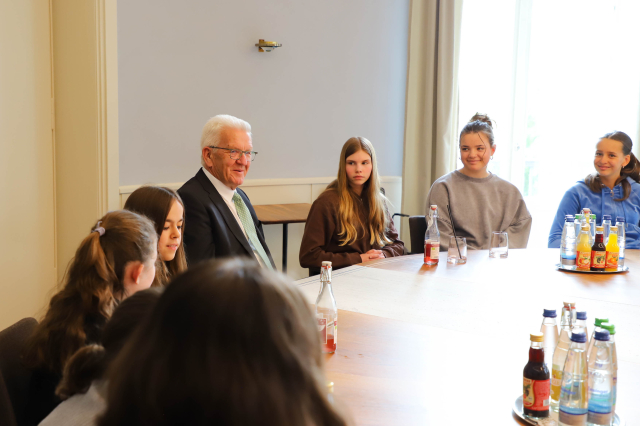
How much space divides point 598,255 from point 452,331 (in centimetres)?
117

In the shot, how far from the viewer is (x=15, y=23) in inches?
128

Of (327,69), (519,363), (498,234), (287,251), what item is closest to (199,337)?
(519,363)

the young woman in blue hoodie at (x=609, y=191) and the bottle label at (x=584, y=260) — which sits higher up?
the young woman in blue hoodie at (x=609, y=191)

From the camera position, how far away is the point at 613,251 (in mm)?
2686

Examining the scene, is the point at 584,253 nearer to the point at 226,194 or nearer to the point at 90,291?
the point at 226,194

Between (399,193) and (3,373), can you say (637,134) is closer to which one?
(399,193)

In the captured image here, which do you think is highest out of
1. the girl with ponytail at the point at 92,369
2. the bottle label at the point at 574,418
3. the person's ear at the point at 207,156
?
the person's ear at the point at 207,156

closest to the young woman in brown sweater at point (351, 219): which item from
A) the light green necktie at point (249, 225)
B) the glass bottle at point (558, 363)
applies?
the light green necktie at point (249, 225)

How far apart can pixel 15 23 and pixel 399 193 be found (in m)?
3.13

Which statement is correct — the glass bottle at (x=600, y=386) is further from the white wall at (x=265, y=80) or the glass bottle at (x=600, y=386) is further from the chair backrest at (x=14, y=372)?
the white wall at (x=265, y=80)

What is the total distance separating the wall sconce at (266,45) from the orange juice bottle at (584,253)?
2417 mm

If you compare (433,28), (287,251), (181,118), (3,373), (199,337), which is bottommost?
(287,251)

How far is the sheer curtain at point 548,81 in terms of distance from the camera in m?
5.14

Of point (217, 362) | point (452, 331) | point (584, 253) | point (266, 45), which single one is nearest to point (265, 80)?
point (266, 45)
